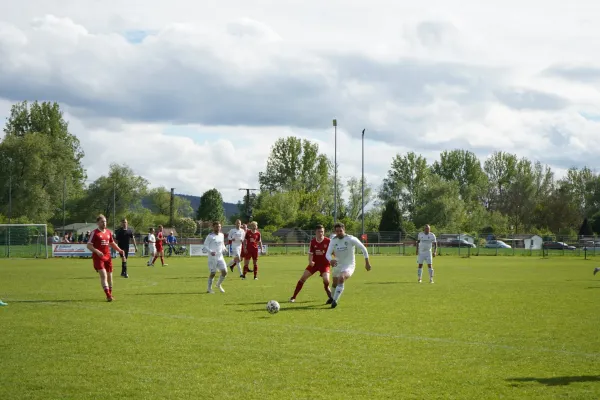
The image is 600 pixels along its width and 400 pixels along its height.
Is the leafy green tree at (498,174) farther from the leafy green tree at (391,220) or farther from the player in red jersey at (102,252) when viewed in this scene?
the player in red jersey at (102,252)

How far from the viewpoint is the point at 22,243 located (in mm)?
52906

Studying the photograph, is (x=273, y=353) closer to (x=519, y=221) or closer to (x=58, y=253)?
(x=58, y=253)

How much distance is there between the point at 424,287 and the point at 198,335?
13299mm

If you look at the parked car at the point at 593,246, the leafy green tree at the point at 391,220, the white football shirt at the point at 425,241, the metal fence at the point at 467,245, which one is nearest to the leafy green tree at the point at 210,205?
the leafy green tree at the point at 391,220

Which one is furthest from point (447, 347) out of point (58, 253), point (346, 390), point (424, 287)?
point (58, 253)

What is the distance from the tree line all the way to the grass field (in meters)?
68.5

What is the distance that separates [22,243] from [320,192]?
64859 millimetres

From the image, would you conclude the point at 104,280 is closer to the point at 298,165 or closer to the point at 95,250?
the point at 95,250

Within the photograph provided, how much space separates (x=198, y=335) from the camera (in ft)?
41.1

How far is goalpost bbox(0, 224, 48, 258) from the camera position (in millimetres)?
52625

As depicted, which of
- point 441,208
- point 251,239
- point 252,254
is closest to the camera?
point 252,254

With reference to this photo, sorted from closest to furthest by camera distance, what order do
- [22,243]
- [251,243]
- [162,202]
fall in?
[251,243]
[22,243]
[162,202]

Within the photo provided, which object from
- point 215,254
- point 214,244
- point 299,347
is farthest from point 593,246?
point 299,347

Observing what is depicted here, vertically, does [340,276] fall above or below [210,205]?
below
